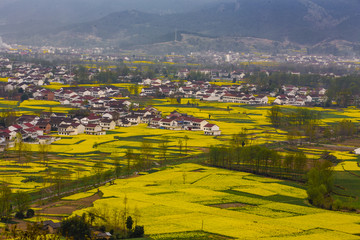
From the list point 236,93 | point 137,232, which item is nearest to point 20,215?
point 137,232

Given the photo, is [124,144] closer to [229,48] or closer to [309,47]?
[229,48]

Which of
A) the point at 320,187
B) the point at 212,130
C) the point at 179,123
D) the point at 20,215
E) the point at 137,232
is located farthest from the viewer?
the point at 179,123

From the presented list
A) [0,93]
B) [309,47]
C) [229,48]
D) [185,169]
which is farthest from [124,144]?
[309,47]

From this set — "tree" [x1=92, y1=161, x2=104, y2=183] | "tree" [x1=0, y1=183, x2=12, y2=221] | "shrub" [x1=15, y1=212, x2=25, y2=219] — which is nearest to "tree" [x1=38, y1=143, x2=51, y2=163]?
"tree" [x1=92, y1=161, x2=104, y2=183]

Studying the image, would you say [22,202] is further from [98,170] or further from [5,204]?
[98,170]

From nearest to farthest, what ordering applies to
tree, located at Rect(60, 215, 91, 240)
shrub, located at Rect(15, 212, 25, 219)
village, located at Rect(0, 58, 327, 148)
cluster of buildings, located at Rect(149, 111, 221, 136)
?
tree, located at Rect(60, 215, 91, 240)
shrub, located at Rect(15, 212, 25, 219)
village, located at Rect(0, 58, 327, 148)
cluster of buildings, located at Rect(149, 111, 221, 136)

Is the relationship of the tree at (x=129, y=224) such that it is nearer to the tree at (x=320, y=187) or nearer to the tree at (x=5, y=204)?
the tree at (x=5, y=204)

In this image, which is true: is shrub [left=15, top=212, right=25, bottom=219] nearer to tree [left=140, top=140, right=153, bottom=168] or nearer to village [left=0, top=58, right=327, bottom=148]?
tree [left=140, top=140, right=153, bottom=168]

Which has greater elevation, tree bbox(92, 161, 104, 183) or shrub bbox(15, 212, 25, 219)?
tree bbox(92, 161, 104, 183)
